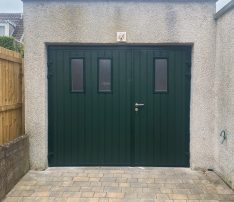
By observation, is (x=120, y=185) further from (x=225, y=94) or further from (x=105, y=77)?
(x=225, y=94)

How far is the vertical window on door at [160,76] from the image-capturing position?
5730mm

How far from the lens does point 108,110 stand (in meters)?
5.77

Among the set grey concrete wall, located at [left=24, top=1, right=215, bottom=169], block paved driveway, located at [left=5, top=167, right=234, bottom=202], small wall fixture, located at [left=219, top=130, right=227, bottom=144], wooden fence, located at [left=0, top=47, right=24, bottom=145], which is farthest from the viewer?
grey concrete wall, located at [left=24, top=1, right=215, bottom=169]

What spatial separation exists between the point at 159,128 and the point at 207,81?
50.0 inches

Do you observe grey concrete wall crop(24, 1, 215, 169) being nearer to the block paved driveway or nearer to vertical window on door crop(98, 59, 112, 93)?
vertical window on door crop(98, 59, 112, 93)

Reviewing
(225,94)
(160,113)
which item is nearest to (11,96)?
(160,113)

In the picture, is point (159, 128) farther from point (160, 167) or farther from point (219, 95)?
point (219, 95)

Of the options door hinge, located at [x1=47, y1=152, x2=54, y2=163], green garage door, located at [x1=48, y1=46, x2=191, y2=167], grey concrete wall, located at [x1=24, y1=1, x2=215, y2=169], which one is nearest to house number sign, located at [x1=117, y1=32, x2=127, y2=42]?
grey concrete wall, located at [x1=24, y1=1, x2=215, y2=169]

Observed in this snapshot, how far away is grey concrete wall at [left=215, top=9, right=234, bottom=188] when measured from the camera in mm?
4809

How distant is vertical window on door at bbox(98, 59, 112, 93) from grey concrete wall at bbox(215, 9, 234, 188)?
200 cm

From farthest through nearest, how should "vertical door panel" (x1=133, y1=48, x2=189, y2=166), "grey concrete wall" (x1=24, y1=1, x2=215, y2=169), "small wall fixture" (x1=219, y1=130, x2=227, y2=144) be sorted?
"vertical door panel" (x1=133, y1=48, x2=189, y2=166)
"grey concrete wall" (x1=24, y1=1, x2=215, y2=169)
"small wall fixture" (x1=219, y1=130, x2=227, y2=144)

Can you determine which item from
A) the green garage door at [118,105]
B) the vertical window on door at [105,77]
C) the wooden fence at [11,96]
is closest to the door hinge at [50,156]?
the green garage door at [118,105]

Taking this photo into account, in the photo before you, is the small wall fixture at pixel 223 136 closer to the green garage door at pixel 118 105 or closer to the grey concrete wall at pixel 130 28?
the grey concrete wall at pixel 130 28

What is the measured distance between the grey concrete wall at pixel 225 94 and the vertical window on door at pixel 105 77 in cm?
200
